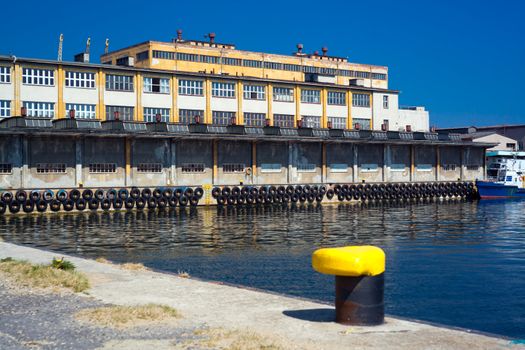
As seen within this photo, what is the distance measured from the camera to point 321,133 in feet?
230

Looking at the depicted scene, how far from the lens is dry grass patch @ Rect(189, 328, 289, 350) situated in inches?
391

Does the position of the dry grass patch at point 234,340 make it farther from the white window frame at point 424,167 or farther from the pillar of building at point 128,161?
the white window frame at point 424,167

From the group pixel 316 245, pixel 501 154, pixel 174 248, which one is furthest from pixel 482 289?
pixel 501 154

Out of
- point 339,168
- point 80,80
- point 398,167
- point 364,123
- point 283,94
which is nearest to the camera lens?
point 80,80

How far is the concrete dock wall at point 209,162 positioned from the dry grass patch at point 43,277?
3760 centimetres

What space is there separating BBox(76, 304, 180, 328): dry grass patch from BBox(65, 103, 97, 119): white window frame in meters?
50.0

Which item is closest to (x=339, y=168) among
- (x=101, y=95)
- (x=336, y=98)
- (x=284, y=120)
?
(x=284, y=120)

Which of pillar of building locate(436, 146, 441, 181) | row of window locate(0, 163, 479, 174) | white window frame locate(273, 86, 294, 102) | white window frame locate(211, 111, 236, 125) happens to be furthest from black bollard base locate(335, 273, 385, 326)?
pillar of building locate(436, 146, 441, 181)

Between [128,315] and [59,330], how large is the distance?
1.23 metres

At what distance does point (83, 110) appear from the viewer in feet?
199

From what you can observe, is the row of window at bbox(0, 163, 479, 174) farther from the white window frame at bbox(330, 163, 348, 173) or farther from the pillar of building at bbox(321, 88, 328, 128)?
the pillar of building at bbox(321, 88, 328, 128)

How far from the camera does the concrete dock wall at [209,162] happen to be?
54.1 m

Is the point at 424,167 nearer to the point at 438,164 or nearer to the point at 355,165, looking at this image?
the point at 438,164

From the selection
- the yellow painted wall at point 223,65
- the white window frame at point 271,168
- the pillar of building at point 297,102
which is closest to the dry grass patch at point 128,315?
the white window frame at point 271,168
